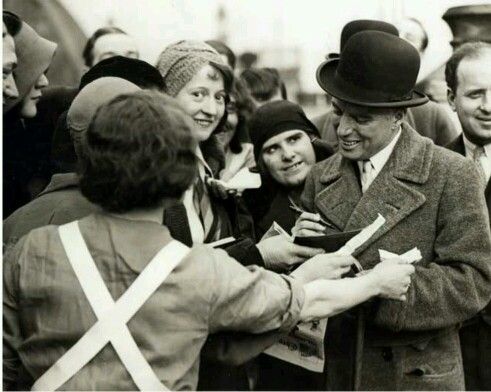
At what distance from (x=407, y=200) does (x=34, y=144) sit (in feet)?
6.69

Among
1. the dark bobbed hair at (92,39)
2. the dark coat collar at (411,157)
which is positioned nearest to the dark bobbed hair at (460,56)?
the dark coat collar at (411,157)

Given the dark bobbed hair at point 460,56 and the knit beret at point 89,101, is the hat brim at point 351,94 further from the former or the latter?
the knit beret at point 89,101

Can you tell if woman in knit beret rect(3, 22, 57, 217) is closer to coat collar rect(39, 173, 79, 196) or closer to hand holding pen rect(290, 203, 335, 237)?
coat collar rect(39, 173, 79, 196)

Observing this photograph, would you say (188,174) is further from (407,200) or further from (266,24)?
(266,24)

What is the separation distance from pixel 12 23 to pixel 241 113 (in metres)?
1.99

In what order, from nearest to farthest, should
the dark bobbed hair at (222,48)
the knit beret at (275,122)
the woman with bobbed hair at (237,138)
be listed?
the knit beret at (275,122), the woman with bobbed hair at (237,138), the dark bobbed hair at (222,48)

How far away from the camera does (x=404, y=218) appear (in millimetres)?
2834

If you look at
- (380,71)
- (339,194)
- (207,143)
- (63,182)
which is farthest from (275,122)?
(63,182)

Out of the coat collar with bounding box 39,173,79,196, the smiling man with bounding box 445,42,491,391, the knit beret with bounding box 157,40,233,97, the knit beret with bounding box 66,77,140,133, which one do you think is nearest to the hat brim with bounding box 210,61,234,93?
the knit beret with bounding box 157,40,233,97

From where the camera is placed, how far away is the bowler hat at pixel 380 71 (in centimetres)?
288

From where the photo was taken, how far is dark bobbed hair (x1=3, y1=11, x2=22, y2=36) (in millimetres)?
3198

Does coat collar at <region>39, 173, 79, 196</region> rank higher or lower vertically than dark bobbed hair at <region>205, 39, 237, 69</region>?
higher

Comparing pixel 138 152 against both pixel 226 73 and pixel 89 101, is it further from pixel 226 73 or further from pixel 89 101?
pixel 226 73

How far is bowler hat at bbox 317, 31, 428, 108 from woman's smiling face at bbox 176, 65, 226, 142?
58cm
